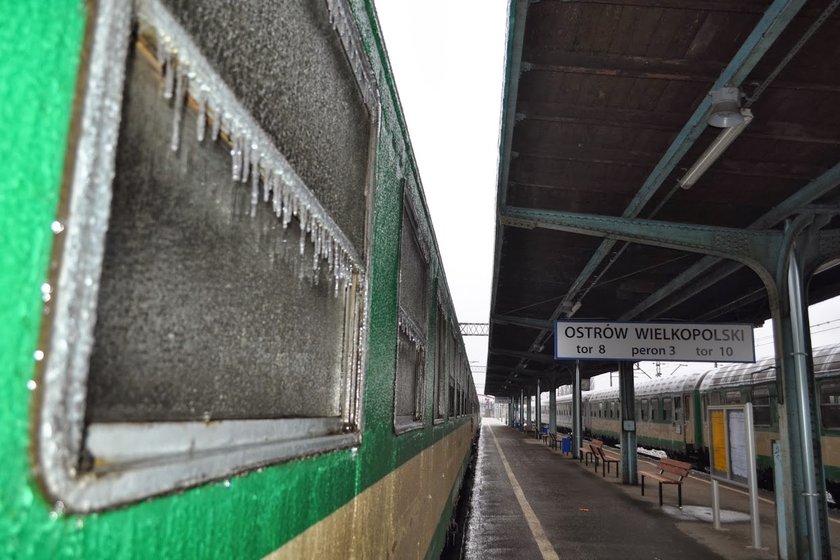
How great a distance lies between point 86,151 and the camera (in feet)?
1.96

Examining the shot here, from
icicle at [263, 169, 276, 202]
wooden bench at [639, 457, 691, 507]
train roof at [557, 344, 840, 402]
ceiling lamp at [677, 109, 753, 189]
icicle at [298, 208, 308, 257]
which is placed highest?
ceiling lamp at [677, 109, 753, 189]

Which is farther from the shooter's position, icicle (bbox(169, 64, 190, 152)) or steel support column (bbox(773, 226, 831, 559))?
steel support column (bbox(773, 226, 831, 559))

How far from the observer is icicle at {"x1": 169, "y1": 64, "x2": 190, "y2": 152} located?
80 centimetres

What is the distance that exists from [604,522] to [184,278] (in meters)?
9.04

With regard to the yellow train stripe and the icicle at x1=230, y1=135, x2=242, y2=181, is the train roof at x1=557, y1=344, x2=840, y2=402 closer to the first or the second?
the yellow train stripe

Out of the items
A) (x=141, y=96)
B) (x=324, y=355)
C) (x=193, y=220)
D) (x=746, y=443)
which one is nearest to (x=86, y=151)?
(x=141, y=96)

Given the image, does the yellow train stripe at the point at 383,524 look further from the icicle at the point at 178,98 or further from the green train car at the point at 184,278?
the icicle at the point at 178,98

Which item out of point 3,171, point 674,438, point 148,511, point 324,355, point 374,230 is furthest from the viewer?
point 674,438

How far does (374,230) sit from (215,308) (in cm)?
113

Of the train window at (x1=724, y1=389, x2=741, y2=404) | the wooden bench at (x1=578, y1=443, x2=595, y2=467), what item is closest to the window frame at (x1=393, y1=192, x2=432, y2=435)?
the train window at (x1=724, y1=389, x2=741, y2=404)

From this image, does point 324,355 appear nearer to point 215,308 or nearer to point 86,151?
point 215,308

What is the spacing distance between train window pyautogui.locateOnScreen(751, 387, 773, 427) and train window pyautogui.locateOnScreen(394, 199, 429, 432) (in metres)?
11.4

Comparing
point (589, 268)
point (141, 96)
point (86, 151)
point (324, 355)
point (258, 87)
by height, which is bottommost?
point (324, 355)

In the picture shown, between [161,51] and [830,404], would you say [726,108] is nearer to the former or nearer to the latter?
[161,51]
